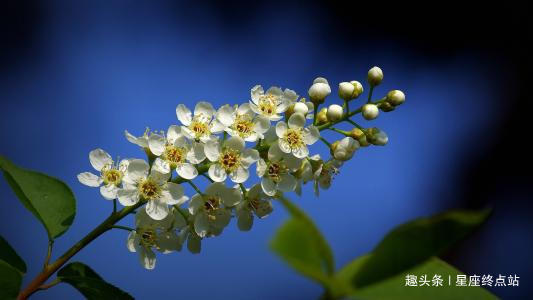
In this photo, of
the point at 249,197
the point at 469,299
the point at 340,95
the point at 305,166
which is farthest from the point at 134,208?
the point at 469,299

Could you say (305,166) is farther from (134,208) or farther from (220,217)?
(134,208)

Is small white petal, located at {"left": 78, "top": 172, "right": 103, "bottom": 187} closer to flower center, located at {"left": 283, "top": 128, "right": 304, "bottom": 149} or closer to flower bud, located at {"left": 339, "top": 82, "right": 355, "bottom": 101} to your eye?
flower center, located at {"left": 283, "top": 128, "right": 304, "bottom": 149}

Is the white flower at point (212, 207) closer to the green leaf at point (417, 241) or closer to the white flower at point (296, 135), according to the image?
the white flower at point (296, 135)

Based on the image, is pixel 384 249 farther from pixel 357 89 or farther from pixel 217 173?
pixel 357 89

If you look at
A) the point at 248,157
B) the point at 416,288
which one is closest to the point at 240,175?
the point at 248,157

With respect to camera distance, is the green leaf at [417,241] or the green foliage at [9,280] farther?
the green foliage at [9,280]

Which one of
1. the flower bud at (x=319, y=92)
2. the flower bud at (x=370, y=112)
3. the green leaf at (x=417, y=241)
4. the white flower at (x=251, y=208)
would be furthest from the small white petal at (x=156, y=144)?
the green leaf at (x=417, y=241)
